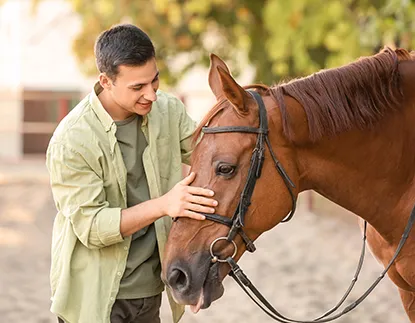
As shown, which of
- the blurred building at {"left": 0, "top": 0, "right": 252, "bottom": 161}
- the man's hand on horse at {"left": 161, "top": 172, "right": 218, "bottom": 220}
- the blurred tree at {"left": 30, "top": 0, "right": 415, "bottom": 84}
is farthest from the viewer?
the blurred building at {"left": 0, "top": 0, "right": 252, "bottom": 161}

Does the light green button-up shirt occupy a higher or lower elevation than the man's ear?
lower

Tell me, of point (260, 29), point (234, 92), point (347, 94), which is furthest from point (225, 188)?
point (260, 29)

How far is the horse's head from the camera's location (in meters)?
2.56

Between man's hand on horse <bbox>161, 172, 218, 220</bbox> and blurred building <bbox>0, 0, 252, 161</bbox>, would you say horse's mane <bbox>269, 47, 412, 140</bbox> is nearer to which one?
man's hand on horse <bbox>161, 172, 218, 220</bbox>

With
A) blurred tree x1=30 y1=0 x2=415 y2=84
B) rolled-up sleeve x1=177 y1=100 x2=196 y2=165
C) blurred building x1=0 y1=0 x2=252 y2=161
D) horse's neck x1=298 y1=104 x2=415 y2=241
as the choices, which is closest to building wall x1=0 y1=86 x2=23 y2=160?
blurred building x1=0 y1=0 x2=252 y2=161

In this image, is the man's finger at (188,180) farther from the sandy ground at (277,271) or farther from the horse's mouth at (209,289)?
the sandy ground at (277,271)

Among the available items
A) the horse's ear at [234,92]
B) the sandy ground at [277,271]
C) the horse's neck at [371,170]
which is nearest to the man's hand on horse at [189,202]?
the horse's ear at [234,92]

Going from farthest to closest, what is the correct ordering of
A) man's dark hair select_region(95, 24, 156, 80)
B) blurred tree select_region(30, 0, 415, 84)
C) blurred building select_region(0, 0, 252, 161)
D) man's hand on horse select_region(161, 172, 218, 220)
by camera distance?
blurred building select_region(0, 0, 252, 161) < blurred tree select_region(30, 0, 415, 84) < man's dark hair select_region(95, 24, 156, 80) < man's hand on horse select_region(161, 172, 218, 220)

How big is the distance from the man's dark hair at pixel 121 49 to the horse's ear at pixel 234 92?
29 centimetres

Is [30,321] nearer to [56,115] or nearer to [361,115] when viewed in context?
[361,115]

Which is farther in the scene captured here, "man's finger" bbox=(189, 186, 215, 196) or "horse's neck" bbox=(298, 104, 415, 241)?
"horse's neck" bbox=(298, 104, 415, 241)

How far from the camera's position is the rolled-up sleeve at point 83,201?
2.62 m

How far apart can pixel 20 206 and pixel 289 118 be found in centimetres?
797

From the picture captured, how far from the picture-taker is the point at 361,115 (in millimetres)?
2750
